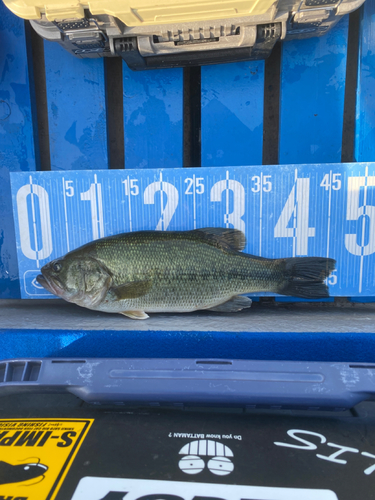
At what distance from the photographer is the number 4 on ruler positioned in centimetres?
134

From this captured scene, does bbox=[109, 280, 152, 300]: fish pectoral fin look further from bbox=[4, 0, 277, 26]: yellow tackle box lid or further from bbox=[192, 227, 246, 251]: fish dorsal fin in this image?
bbox=[4, 0, 277, 26]: yellow tackle box lid

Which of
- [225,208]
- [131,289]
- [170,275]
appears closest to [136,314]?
[131,289]

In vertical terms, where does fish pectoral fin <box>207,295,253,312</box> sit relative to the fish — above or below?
below

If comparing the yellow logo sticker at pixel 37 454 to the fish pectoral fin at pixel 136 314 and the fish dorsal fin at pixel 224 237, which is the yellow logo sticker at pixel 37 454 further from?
the fish dorsal fin at pixel 224 237

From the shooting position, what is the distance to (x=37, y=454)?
0.73 meters

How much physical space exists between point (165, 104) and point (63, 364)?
1.22 metres

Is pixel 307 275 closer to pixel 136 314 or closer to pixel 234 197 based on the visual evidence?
pixel 234 197

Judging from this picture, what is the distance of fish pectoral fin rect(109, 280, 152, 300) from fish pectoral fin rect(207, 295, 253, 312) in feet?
0.98

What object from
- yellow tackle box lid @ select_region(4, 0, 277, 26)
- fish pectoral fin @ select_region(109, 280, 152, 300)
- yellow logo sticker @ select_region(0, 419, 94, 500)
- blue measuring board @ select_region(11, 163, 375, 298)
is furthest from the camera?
blue measuring board @ select_region(11, 163, 375, 298)

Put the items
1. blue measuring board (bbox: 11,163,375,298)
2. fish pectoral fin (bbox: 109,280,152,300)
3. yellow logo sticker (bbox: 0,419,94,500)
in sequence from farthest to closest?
1. blue measuring board (bbox: 11,163,375,298)
2. fish pectoral fin (bbox: 109,280,152,300)
3. yellow logo sticker (bbox: 0,419,94,500)

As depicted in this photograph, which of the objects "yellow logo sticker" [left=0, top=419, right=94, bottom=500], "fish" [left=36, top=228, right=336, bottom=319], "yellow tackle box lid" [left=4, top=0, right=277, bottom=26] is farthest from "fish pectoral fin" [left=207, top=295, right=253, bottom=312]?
"yellow tackle box lid" [left=4, top=0, right=277, bottom=26]

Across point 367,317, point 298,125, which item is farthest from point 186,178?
point 367,317

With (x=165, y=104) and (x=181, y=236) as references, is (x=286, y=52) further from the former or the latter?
(x=181, y=236)

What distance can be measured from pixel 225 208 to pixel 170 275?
1.38 ft
